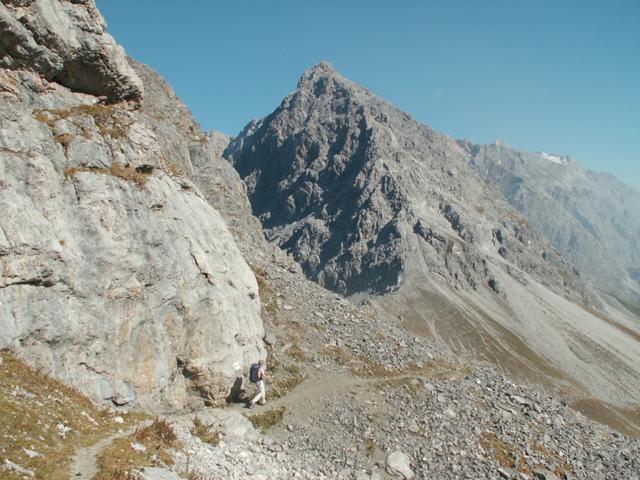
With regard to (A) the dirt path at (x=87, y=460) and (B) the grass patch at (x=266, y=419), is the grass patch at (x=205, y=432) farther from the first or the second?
(A) the dirt path at (x=87, y=460)

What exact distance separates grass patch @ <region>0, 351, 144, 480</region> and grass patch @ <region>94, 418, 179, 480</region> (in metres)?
0.96

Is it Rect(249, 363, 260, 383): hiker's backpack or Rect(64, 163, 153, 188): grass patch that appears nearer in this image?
Rect(64, 163, 153, 188): grass patch

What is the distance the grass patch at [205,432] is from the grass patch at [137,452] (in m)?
3.08

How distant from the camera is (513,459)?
31.6 meters

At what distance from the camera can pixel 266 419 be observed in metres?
29.2

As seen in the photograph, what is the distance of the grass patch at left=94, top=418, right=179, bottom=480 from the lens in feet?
45.1

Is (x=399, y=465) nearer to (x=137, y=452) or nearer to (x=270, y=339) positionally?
(x=270, y=339)

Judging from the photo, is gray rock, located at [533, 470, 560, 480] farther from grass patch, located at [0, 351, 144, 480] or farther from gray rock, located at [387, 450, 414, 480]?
grass patch, located at [0, 351, 144, 480]

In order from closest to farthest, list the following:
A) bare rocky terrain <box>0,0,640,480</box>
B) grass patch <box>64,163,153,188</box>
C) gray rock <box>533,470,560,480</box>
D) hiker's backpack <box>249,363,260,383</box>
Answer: bare rocky terrain <box>0,0,640,480</box>, grass patch <box>64,163,153,188</box>, hiker's backpack <box>249,363,260,383</box>, gray rock <box>533,470,560,480</box>

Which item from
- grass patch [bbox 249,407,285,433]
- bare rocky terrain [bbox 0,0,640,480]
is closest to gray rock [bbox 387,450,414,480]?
bare rocky terrain [bbox 0,0,640,480]

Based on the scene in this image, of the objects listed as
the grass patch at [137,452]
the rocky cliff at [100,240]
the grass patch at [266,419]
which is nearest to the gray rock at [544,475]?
the grass patch at [266,419]

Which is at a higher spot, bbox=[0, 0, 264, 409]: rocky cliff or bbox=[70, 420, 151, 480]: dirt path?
bbox=[0, 0, 264, 409]: rocky cliff

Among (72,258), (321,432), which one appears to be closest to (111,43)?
(72,258)

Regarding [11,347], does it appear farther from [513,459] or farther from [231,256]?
[513,459]
